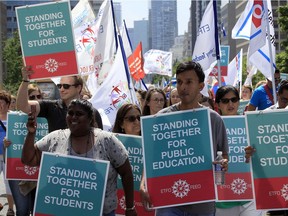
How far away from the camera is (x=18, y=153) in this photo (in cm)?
761

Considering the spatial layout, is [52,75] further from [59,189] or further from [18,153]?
[59,189]

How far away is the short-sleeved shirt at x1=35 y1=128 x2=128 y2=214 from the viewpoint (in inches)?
205

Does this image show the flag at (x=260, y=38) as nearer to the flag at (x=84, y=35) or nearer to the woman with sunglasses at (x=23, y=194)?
the flag at (x=84, y=35)

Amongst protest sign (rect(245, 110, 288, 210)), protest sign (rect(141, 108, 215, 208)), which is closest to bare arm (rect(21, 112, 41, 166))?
protest sign (rect(141, 108, 215, 208))

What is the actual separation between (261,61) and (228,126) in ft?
14.1

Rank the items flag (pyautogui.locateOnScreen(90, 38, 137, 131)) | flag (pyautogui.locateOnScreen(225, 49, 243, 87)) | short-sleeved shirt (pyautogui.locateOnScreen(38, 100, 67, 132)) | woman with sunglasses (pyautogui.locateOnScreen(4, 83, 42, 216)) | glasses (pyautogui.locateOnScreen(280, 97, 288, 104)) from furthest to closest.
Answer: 1. flag (pyautogui.locateOnScreen(225, 49, 243, 87))
2. flag (pyautogui.locateOnScreen(90, 38, 137, 131))
3. woman with sunglasses (pyautogui.locateOnScreen(4, 83, 42, 216))
4. glasses (pyautogui.locateOnScreen(280, 97, 288, 104))
5. short-sleeved shirt (pyautogui.locateOnScreen(38, 100, 67, 132))

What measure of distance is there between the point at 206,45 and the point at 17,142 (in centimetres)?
456

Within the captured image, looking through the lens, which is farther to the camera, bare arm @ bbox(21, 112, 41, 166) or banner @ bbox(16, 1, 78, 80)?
banner @ bbox(16, 1, 78, 80)

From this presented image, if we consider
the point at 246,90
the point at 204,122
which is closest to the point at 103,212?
the point at 204,122

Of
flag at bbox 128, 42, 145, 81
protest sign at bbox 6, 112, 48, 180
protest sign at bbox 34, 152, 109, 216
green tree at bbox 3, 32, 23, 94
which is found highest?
green tree at bbox 3, 32, 23, 94

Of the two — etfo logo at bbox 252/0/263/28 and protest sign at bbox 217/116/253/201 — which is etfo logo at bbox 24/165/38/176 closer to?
protest sign at bbox 217/116/253/201

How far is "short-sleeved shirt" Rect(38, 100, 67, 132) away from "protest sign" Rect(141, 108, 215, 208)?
4.10ft

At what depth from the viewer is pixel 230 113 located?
22.8 ft

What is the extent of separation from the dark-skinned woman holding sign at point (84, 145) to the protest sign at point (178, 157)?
0.67 ft
